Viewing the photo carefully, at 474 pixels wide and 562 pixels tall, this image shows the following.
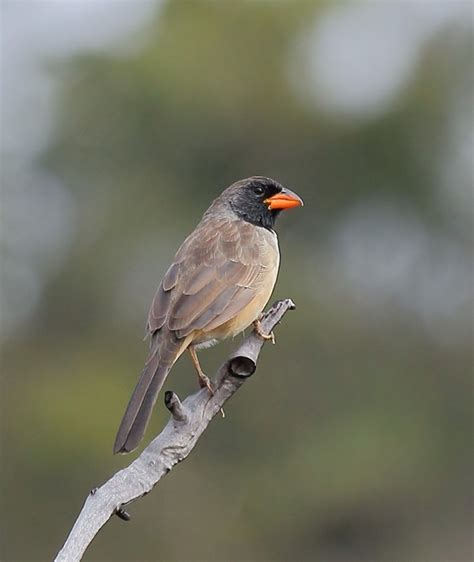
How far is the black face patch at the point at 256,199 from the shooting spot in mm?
7340

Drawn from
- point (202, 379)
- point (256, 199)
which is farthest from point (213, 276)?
point (256, 199)

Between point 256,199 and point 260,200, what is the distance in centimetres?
2

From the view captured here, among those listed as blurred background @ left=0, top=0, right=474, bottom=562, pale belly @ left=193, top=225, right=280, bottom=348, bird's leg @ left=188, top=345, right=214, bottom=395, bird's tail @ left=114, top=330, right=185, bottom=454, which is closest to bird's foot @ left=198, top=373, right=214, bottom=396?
bird's leg @ left=188, top=345, right=214, bottom=395

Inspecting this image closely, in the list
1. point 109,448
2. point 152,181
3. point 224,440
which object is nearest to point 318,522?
point 224,440

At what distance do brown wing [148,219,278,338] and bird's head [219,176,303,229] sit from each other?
0.23m

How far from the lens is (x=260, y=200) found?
7.38 metres

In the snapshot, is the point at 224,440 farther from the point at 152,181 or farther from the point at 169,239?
the point at 152,181

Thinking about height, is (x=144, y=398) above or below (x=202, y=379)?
below

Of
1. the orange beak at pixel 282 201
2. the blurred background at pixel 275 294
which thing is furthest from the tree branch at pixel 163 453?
the blurred background at pixel 275 294

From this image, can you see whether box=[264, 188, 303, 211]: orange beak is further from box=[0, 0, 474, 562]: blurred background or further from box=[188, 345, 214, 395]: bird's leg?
box=[0, 0, 474, 562]: blurred background

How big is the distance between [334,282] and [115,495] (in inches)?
593

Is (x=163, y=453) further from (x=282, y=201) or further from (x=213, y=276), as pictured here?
(x=282, y=201)

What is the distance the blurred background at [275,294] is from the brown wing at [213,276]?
9588mm

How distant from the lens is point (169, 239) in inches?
738
